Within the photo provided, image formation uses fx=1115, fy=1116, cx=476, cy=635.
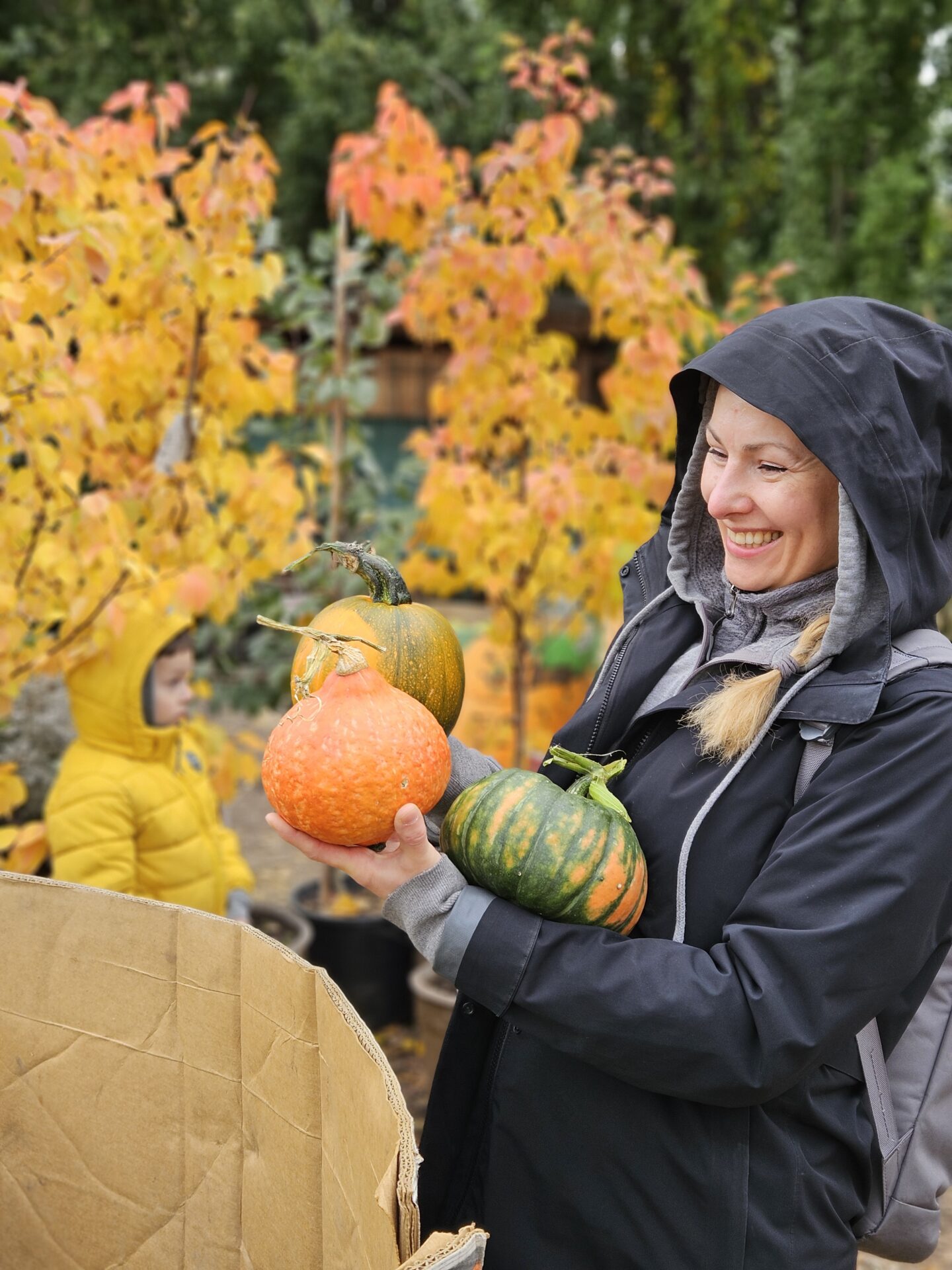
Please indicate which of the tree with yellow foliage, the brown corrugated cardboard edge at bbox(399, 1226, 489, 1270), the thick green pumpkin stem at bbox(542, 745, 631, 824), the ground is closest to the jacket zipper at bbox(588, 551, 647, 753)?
the thick green pumpkin stem at bbox(542, 745, 631, 824)

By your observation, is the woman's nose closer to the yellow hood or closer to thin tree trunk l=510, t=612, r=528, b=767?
the yellow hood

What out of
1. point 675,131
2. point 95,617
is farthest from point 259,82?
point 95,617

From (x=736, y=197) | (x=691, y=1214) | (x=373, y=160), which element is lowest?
(x=691, y=1214)

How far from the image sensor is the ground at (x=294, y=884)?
343 centimetres

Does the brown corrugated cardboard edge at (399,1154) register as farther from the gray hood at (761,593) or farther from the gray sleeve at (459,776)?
the gray hood at (761,593)

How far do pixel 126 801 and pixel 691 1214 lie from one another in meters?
2.15

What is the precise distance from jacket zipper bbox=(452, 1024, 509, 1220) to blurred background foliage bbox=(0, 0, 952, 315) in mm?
8807

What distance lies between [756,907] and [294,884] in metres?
4.92

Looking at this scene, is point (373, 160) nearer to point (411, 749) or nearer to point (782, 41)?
point (411, 749)

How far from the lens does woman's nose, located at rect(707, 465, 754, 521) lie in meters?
1.48

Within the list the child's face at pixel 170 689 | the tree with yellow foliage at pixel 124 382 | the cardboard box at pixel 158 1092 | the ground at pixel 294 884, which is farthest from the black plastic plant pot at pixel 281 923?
the cardboard box at pixel 158 1092

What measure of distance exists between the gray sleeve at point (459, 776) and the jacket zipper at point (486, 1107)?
11.5 inches

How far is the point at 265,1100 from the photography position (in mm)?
1191

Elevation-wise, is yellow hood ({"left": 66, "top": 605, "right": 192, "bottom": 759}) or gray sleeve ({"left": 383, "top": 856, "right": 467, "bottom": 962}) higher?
gray sleeve ({"left": 383, "top": 856, "right": 467, "bottom": 962})
